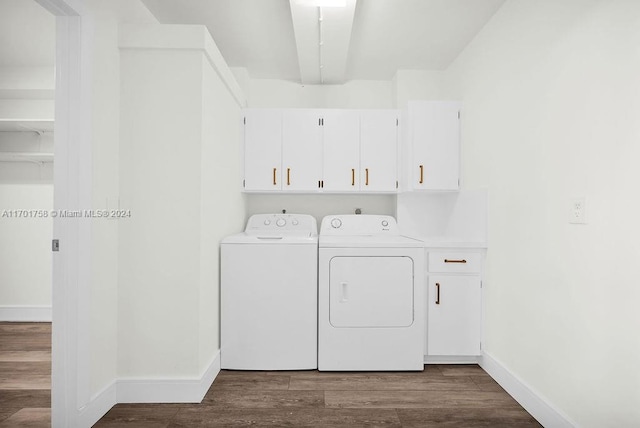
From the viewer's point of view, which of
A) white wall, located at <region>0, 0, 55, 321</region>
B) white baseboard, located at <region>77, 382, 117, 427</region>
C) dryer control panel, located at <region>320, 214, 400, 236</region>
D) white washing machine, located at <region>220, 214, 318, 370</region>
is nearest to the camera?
white baseboard, located at <region>77, 382, 117, 427</region>

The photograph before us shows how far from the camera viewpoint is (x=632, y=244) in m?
1.33

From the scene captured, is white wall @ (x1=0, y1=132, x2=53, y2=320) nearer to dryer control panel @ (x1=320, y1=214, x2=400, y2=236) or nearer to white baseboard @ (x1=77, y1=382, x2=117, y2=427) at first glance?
white baseboard @ (x1=77, y1=382, x2=117, y2=427)

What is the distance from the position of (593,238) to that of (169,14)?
2821mm

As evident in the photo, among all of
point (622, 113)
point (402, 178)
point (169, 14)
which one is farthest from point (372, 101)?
point (622, 113)

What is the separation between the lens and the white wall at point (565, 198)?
1.38 metres

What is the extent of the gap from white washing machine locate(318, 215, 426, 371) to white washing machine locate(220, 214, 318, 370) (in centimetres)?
10

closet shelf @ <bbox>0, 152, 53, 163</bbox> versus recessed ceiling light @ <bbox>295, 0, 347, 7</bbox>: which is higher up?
recessed ceiling light @ <bbox>295, 0, 347, 7</bbox>

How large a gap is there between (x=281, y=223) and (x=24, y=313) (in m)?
2.73

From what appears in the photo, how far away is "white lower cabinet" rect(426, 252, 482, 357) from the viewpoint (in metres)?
2.55

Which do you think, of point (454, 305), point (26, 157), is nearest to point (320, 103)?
point (454, 305)

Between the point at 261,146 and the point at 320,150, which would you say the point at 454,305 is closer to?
the point at 320,150

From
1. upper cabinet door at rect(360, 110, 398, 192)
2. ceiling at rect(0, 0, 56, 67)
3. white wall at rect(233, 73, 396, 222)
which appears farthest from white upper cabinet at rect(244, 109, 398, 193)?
ceiling at rect(0, 0, 56, 67)

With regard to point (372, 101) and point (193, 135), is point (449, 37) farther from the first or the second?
point (193, 135)

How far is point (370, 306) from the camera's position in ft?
8.04
